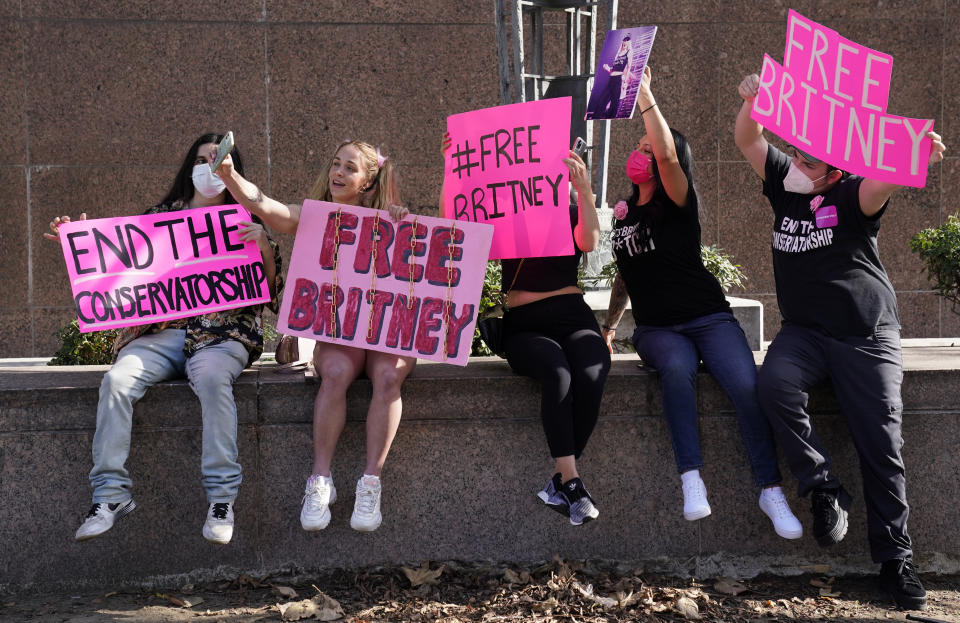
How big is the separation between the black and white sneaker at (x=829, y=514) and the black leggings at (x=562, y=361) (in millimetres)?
907

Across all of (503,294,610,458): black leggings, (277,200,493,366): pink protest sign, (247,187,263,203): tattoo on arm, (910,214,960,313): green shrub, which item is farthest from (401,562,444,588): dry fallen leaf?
(910,214,960,313): green shrub

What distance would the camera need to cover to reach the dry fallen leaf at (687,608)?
3.81 metres

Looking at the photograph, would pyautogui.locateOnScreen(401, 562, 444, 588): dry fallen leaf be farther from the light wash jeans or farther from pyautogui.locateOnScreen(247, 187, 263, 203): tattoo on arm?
pyautogui.locateOnScreen(247, 187, 263, 203): tattoo on arm

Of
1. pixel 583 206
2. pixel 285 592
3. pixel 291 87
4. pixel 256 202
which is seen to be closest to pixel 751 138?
pixel 583 206

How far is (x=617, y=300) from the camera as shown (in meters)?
4.61

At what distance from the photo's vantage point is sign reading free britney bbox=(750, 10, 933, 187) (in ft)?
12.6

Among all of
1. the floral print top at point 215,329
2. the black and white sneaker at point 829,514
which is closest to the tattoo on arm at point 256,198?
the floral print top at point 215,329

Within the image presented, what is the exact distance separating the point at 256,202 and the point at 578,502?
178 cm

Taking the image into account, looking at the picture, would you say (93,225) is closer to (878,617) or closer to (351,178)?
(351,178)

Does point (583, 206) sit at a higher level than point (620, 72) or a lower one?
lower

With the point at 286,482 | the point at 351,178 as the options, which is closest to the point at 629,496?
the point at 286,482

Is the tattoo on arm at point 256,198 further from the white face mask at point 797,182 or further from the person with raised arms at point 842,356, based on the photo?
the white face mask at point 797,182

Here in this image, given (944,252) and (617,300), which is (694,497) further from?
(944,252)

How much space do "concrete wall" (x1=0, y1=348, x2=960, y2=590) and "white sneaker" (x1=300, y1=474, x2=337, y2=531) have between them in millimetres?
198
